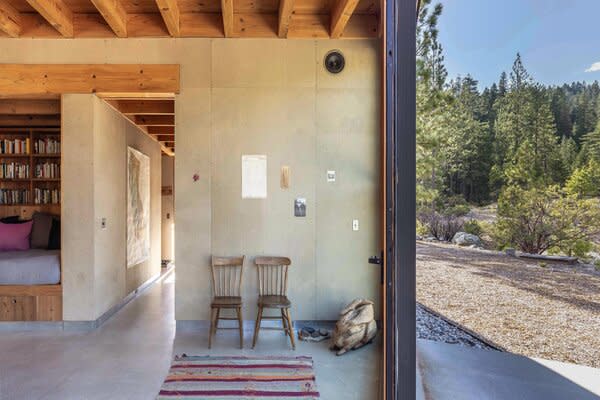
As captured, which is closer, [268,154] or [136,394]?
[136,394]

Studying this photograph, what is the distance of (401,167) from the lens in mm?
1259

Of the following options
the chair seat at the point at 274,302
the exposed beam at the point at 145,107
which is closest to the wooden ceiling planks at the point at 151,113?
the exposed beam at the point at 145,107

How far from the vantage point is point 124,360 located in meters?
2.97

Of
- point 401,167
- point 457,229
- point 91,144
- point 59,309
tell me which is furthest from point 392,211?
point 59,309

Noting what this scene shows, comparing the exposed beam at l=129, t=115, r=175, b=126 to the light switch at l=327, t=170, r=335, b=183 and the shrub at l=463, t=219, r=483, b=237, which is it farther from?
the shrub at l=463, t=219, r=483, b=237

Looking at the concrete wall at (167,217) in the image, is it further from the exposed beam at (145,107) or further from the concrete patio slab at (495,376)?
the concrete patio slab at (495,376)

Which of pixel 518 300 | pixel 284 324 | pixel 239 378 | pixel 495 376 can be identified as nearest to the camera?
pixel 518 300

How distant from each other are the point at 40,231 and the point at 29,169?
1.05 meters

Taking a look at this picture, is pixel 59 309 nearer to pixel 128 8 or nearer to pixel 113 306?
pixel 113 306

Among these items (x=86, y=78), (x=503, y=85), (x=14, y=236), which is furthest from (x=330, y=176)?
(x=14, y=236)

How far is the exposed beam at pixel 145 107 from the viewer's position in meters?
4.45

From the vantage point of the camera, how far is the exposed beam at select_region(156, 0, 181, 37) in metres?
3.19

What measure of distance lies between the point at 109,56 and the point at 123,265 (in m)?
2.54

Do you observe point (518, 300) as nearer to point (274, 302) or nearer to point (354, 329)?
point (354, 329)
